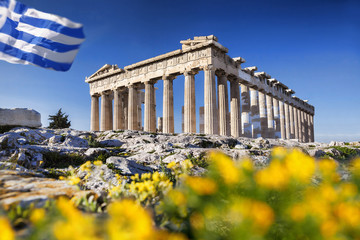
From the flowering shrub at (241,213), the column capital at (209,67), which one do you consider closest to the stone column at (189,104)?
the column capital at (209,67)

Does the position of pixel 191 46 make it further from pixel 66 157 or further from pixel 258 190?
pixel 258 190

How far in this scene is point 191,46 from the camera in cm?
2652

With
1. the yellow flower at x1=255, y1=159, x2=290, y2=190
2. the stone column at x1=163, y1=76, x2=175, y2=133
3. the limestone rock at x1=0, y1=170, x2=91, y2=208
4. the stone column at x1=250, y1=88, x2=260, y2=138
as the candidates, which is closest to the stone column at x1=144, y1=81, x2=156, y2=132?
the stone column at x1=163, y1=76, x2=175, y2=133

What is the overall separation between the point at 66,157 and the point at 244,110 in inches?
1152

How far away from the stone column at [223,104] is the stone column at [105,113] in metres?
17.8

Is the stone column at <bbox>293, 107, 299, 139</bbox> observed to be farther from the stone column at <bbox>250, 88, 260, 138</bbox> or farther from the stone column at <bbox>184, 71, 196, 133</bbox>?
the stone column at <bbox>184, 71, 196, 133</bbox>

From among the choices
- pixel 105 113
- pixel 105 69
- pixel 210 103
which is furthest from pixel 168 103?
pixel 105 69

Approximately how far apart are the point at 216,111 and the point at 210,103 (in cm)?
109

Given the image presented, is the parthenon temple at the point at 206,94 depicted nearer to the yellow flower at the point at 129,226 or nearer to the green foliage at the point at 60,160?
the green foliage at the point at 60,160

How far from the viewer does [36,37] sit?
9.51 meters

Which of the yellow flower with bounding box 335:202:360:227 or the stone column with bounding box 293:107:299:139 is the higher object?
the stone column with bounding box 293:107:299:139

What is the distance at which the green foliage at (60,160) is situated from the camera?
8.72 meters

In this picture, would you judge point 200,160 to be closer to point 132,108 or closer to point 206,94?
point 206,94

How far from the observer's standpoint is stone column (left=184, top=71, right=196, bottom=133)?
26.4 meters
